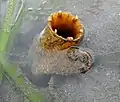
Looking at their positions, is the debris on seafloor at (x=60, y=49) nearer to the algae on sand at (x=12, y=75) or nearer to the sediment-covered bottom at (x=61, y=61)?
the sediment-covered bottom at (x=61, y=61)

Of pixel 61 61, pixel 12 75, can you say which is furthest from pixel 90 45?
pixel 12 75

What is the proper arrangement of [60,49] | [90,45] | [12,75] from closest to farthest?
[60,49] < [12,75] < [90,45]

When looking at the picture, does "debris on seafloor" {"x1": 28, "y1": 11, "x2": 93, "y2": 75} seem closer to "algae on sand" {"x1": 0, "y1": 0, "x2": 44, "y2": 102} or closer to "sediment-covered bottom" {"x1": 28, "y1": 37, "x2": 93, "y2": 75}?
"sediment-covered bottom" {"x1": 28, "y1": 37, "x2": 93, "y2": 75}

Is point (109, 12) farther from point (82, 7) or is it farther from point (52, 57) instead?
point (52, 57)

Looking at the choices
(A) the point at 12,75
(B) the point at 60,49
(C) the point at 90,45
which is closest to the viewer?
(B) the point at 60,49

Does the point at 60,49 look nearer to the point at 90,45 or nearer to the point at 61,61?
the point at 61,61

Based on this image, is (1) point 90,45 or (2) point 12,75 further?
(1) point 90,45
